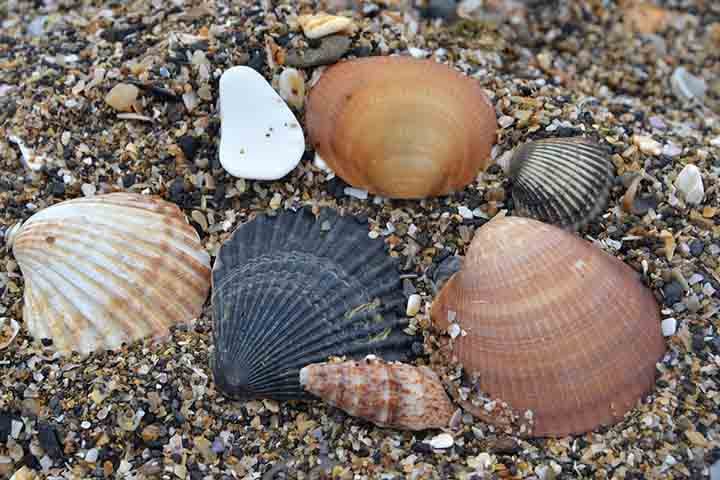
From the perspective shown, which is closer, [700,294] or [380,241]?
[700,294]

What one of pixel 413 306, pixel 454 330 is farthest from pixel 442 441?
pixel 413 306

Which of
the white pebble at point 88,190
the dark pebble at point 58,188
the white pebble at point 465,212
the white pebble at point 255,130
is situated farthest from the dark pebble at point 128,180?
the white pebble at point 465,212

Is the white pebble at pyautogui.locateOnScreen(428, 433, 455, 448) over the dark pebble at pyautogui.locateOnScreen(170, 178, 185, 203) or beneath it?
beneath

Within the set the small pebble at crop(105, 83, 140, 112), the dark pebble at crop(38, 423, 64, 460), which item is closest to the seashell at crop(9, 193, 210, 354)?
the dark pebble at crop(38, 423, 64, 460)

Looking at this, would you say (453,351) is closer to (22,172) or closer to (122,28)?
(22,172)

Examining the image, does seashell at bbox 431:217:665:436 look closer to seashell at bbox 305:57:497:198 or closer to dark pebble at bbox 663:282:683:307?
dark pebble at bbox 663:282:683:307

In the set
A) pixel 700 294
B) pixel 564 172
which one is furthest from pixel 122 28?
pixel 700 294

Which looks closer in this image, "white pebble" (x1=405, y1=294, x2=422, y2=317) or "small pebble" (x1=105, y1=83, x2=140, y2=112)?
"white pebble" (x1=405, y1=294, x2=422, y2=317)

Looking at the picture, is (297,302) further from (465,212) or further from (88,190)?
(88,190)
